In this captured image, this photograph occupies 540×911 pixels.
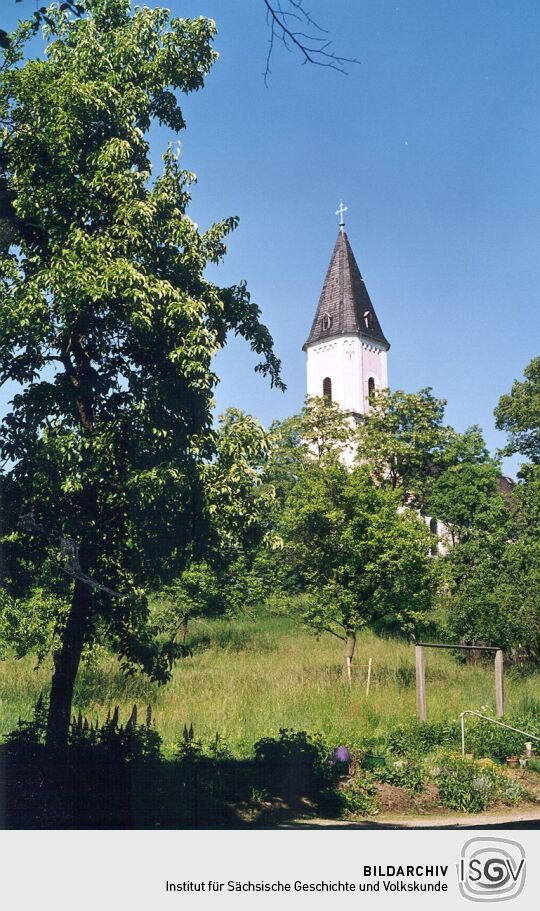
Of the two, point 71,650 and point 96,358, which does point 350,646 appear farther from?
point 96,358

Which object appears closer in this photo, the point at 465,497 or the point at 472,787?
the point at 472,787

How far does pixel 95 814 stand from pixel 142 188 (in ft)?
21.6

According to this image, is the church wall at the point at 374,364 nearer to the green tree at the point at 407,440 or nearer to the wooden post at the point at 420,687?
the green tree at the point at 407,440

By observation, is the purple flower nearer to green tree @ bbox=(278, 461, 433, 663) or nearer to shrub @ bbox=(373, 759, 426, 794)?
shrub @ bbox=(373, 759, 426, 794)

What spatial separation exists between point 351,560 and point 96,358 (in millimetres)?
8766

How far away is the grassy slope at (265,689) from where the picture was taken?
332 inches

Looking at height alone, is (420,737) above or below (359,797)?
above

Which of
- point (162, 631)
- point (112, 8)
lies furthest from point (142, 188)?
point (162, 631)

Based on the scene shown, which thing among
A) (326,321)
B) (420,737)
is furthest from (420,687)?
(326,321)

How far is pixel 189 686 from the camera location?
369 inches

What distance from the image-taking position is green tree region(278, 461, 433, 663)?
1584 centimetres
